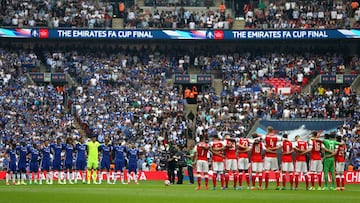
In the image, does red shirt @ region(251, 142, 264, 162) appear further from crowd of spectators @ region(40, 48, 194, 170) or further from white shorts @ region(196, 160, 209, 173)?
crowd of spectators @ region(40, 48, 194, 170)

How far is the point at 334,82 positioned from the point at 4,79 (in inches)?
926

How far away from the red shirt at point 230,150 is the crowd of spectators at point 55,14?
117ft

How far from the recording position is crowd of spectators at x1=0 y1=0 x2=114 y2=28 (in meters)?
69.6

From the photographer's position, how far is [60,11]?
70812 millimetres

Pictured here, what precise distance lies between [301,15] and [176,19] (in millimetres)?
9570

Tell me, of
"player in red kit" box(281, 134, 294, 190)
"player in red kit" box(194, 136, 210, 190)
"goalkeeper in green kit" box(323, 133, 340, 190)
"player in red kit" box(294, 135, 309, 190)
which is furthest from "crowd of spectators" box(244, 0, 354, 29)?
"player in red kit" box(281, 134, 294, 190)

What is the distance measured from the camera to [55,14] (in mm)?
70750

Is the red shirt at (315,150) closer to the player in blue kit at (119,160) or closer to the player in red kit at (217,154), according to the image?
the player in red kit at (217,154)

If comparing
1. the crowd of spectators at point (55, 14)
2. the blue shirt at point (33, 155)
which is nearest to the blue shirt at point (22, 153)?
the blue shirt at point (33, 155)

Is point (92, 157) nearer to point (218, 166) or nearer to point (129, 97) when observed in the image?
point (218, 166)

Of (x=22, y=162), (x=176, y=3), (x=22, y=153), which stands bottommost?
(x=22, y=162)

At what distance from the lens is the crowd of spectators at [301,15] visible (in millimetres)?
70000

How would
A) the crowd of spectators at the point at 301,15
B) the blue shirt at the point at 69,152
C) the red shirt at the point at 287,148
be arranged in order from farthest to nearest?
the crowd of spectators at the point at 301,15, the blue shirt at the point at 69,152, the red shirt at the point at 287,148

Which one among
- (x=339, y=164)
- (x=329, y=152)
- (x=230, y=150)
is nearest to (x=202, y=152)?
(x=230, y=150)
